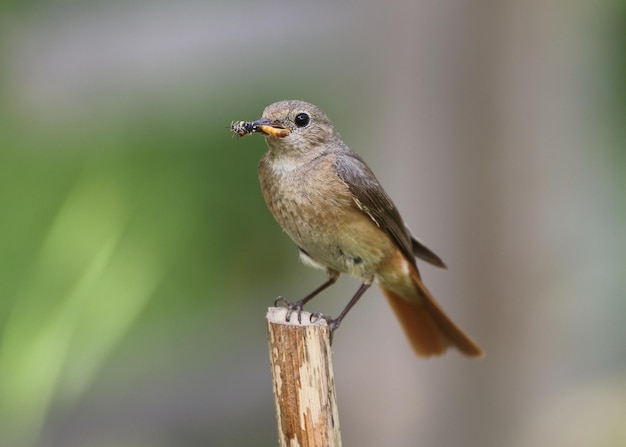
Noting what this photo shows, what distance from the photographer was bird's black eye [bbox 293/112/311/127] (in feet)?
9.30

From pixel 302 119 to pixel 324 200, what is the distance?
10.2 inches

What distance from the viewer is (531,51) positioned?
15.5 ft

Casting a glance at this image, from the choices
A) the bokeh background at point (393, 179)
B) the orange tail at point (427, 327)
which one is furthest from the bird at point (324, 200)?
the bokeh background at point (393, 179)

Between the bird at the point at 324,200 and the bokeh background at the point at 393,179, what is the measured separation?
1.25 metres

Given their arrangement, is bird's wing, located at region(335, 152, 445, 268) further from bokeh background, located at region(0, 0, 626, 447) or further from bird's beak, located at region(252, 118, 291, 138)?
bokeh background, located at region(0, 0, 626, 447)

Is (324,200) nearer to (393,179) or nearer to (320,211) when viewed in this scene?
(320,211)

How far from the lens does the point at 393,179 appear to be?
4.80m

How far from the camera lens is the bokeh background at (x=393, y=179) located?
4309 mm

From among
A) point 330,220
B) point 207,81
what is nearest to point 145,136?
point 207,81

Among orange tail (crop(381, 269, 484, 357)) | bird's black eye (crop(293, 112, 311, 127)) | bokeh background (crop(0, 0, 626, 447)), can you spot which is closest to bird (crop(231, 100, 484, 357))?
bird's black eye (crop(293, 112, 311, 127))

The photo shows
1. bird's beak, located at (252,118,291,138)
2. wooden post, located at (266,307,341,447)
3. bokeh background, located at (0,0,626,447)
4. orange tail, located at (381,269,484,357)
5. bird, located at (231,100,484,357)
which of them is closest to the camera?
wooden post, located at (266,307,341,447)

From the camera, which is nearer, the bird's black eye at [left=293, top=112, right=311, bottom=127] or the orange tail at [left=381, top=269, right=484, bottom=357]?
the bird's black eye at [left=293, top=112, right=311, bottom=127]

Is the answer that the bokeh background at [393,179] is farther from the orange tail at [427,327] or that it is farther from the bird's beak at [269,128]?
the bird's beak at [269,128]

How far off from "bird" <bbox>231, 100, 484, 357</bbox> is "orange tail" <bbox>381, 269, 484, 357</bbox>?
250 millimetres
